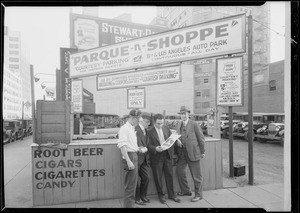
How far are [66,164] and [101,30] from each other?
25302 millimetres

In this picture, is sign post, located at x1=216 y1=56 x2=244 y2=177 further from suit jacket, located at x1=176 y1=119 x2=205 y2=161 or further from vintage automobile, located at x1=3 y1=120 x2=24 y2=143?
vintage automobile, located at x1=3 y1=120 x2=24 y2=143

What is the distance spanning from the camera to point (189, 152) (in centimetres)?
496

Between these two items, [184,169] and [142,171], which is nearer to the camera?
[142,171]

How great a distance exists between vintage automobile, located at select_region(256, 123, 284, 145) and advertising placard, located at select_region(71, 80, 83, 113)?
11.5 meters

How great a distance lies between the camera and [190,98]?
45531 mm

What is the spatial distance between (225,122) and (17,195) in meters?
16.9

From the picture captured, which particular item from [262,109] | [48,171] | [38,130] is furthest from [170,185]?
[262,109]

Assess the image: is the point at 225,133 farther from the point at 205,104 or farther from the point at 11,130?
the point at 205,104

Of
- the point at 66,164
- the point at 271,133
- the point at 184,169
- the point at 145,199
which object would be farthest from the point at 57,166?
the point at 271,133

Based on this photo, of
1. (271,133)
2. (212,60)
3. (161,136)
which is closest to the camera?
(161,136)

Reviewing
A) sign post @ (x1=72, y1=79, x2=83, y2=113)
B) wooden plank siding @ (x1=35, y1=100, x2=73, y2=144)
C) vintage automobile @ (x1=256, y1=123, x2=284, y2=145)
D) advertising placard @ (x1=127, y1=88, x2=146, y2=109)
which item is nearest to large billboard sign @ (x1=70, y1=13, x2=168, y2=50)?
vintage automobile @ (x1=256, y1=123, x2=284, y2=145)

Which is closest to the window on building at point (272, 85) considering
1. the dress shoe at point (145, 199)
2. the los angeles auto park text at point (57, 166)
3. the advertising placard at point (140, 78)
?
the advertising placard at point (140, 78)

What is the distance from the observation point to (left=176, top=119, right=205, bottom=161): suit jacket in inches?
195
